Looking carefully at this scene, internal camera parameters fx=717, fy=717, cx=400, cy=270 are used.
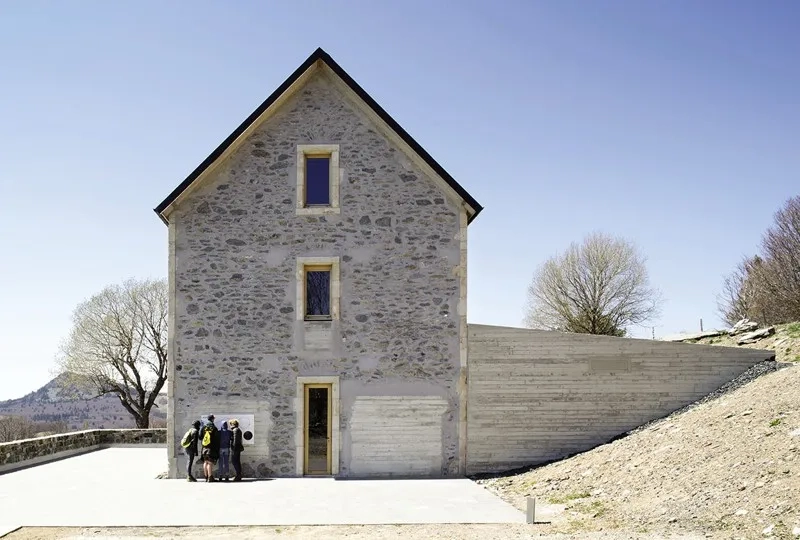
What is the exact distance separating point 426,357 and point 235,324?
452 centimetres

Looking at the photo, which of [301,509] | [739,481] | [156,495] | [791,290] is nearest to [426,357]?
[301,509]

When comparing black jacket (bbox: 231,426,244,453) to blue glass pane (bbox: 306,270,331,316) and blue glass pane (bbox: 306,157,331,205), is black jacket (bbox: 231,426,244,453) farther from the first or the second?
blue glass pane (bbox: 306,157,331,205)

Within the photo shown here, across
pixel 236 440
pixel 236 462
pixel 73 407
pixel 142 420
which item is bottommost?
pixel 73 407

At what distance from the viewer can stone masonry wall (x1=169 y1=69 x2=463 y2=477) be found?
1653 centimetres

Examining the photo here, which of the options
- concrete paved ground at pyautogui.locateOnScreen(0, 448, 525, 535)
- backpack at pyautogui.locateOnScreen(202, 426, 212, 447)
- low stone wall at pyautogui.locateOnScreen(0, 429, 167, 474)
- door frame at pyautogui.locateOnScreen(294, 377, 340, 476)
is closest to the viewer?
concrete paved ground at pyautogui.locateOnScreen(0, 448, 525, 535)

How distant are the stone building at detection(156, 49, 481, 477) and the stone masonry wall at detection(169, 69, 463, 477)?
0.11 feet

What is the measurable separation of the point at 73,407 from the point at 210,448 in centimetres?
8432

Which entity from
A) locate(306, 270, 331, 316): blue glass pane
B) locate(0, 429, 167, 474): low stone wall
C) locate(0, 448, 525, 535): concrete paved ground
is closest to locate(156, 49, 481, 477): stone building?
locate(306, 270, 331, 316): blue glass pane

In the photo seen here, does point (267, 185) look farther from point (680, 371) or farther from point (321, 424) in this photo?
point (680, 371)

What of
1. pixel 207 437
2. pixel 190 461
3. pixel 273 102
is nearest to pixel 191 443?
pixel 190 461

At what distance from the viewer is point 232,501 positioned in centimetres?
1326

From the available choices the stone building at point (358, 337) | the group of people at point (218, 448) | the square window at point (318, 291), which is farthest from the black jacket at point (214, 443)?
the square window at point (318, 291)

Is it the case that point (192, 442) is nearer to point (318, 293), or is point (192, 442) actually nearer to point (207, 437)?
point (207, 437)

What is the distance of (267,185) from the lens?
56.1ft
